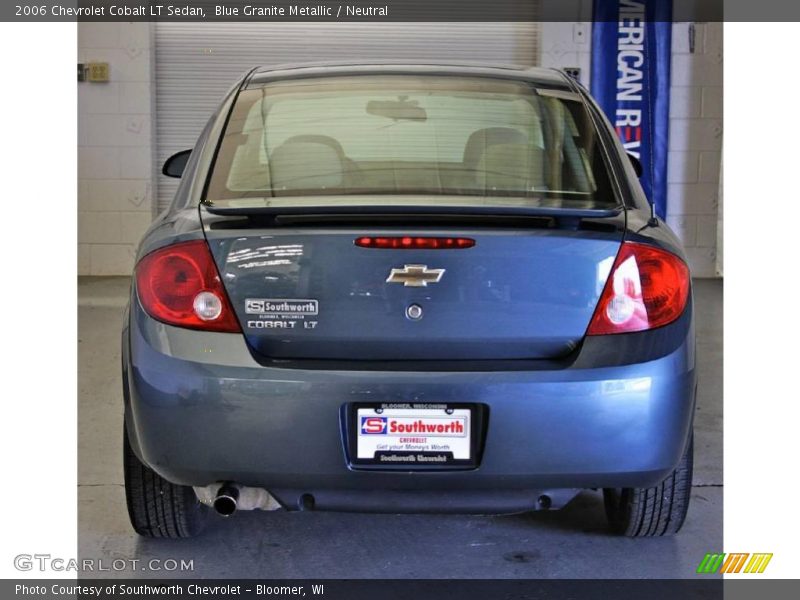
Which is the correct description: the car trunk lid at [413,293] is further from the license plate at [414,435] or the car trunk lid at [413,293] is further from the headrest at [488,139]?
the headrest at [488,139]

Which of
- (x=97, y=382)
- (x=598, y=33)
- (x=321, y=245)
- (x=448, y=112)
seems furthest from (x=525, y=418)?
(x=598, y=33)

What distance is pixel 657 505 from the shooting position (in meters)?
2.92

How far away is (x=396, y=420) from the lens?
2344mm

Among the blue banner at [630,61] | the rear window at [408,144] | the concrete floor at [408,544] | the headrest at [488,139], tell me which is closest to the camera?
the rear window at [408,144]

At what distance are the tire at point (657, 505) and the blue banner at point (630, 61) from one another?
265 inches

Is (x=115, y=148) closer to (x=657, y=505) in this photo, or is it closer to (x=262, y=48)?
(x=262, y=48)

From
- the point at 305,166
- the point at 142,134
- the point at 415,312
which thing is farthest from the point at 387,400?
the point at 142,134

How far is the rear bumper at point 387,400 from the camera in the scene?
232cm

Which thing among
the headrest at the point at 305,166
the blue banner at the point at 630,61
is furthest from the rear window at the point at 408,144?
the blue banner at the point at 630,61

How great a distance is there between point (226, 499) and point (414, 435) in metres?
0.49

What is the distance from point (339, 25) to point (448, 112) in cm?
676

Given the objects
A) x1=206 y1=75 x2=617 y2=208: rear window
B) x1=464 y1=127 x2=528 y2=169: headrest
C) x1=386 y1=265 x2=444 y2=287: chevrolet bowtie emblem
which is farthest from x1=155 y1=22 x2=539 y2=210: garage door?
x1=386 y1=265 x2=444 y2=287: chevrolet bowtie emblem

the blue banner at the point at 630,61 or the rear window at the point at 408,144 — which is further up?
the blue banner at the point at 630,61

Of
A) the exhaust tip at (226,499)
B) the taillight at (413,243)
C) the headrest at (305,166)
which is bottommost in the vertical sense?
the exhaust tip at (226,499)
